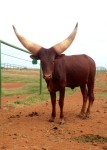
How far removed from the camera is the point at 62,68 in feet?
28.5

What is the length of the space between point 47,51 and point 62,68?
2.80 feet

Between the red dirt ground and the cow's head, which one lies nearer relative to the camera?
the red dirt ground

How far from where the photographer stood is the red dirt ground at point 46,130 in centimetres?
629

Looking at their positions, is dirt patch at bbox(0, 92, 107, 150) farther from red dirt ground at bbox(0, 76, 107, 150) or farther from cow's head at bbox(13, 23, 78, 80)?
cow's head at bbox(13, 23, 78, 80)

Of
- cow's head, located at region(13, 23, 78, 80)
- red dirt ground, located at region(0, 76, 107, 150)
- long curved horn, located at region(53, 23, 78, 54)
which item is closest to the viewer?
red dirt ground, located at region(0, 76, 107, 150)

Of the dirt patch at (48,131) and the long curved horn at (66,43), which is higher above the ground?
the long curved horn at (66,43)

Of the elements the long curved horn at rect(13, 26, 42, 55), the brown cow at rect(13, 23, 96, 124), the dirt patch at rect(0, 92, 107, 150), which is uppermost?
the long curved horn at rect(13, 26, 42, 55)

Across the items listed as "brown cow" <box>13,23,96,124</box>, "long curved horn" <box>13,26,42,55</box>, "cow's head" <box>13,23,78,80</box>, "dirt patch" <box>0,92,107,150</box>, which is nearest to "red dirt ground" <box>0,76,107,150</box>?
"dirt patch" <box>0,92,107,150</box>

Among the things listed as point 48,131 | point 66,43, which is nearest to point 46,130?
point 48,131

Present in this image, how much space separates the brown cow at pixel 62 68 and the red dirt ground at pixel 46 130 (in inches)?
17.1

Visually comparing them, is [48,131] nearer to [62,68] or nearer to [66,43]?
[62,68]

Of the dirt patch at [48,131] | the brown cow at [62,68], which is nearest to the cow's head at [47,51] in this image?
the brown cow at [62,68]

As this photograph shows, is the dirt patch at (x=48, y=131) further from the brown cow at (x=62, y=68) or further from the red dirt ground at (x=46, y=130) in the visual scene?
the brown cow at (x=62, y=68)

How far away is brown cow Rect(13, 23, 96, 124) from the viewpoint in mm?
7953
